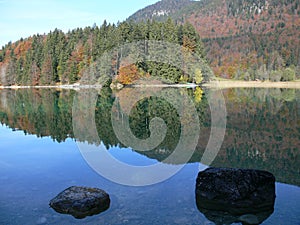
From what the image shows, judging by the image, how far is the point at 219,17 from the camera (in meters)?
196

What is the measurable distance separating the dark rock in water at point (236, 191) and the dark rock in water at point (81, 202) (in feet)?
6.91

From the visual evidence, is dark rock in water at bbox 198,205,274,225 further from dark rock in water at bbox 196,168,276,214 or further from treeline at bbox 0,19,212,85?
treeline at bbox 0,19,212,85

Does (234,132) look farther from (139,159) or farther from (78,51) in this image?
(78,51)

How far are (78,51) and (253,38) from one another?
89283mm

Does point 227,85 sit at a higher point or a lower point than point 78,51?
lower

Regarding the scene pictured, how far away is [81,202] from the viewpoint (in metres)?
7.17

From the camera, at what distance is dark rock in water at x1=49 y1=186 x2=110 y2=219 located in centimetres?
704

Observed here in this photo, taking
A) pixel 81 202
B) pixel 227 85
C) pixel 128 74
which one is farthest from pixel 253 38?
pixel 81 202

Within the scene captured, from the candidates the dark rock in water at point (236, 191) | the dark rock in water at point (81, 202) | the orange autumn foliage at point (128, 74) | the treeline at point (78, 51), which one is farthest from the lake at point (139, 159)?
the treeline at point (78, 51)

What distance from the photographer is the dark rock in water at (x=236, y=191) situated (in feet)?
Answer: 24.2

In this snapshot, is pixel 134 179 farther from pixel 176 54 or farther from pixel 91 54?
pixel 91 54

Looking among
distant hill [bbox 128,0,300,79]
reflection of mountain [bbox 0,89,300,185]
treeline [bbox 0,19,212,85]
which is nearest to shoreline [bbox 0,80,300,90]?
treeline [bbox 0,19,212,85]

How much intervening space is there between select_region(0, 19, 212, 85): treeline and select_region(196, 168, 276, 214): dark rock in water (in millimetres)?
49809

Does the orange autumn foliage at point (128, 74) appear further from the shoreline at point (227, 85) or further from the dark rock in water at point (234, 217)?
the dark rock in water at point (234, 217)
